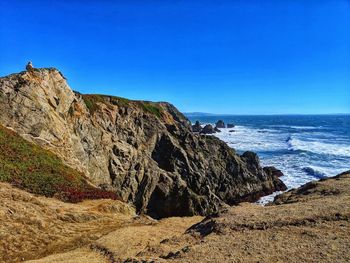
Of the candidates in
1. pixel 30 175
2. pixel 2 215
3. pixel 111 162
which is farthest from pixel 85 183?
pixel 111 162

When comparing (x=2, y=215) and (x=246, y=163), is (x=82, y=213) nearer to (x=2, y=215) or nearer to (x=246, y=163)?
(x=2, y=215)

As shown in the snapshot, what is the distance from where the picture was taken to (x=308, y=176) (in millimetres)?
63250

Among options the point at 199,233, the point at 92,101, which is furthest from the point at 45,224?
the point at 92,101

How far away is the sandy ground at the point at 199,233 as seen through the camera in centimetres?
1377

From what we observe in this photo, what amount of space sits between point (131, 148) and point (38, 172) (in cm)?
2075

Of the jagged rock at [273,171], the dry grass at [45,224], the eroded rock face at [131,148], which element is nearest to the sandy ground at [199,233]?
the dry grass at [45,224]

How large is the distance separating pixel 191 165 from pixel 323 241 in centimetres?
4158

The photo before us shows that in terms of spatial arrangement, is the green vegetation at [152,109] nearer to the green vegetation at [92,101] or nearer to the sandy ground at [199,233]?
the green vegetation at [92,101]

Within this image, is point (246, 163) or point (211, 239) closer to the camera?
point (211, 239)

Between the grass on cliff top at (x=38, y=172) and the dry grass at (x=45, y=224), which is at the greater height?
the grass on cliff top at (x=38, y=172)

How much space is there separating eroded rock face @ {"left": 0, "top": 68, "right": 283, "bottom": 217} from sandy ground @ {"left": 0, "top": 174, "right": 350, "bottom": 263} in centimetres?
1261

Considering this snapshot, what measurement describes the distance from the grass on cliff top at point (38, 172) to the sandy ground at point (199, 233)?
1.65m

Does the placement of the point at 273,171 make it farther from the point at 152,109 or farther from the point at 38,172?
the point at 38,172

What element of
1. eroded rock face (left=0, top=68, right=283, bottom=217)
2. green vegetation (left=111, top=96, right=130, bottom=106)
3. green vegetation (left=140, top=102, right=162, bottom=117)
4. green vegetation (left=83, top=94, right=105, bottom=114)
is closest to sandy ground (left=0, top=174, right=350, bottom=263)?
eroded rock face (left=0, top=68, right=283, bottom=217)
